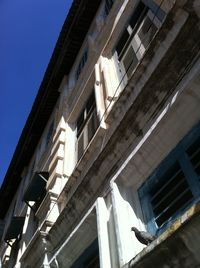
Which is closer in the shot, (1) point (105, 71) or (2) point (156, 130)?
(2) point (156, 130)

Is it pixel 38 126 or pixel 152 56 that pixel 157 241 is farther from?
pixel 38 126

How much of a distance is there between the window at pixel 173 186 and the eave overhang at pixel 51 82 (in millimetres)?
9904

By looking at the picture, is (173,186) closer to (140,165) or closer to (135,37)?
(140,165)

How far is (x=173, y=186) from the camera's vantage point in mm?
3613

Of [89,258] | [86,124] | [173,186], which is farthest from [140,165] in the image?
[86,124]

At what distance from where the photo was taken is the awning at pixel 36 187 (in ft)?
27.1

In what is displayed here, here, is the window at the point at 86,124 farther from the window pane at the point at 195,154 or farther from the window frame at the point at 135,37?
the window pane at the point at 195,154

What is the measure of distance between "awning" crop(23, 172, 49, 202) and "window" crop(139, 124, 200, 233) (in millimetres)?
4747

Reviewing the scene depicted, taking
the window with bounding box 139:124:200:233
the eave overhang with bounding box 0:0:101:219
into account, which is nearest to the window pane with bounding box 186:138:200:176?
the window with bounding box 139:124:200:233

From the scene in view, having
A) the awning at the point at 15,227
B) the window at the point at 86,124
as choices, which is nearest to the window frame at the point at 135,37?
the window at the point at 86,124

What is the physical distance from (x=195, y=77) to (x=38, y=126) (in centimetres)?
1146

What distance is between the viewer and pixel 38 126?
14273 mm

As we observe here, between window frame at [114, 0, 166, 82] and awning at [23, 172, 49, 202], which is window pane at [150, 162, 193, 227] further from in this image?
awning at [23, 172, 49, 202]

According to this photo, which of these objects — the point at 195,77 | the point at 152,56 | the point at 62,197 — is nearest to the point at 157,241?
the point at 195,77
